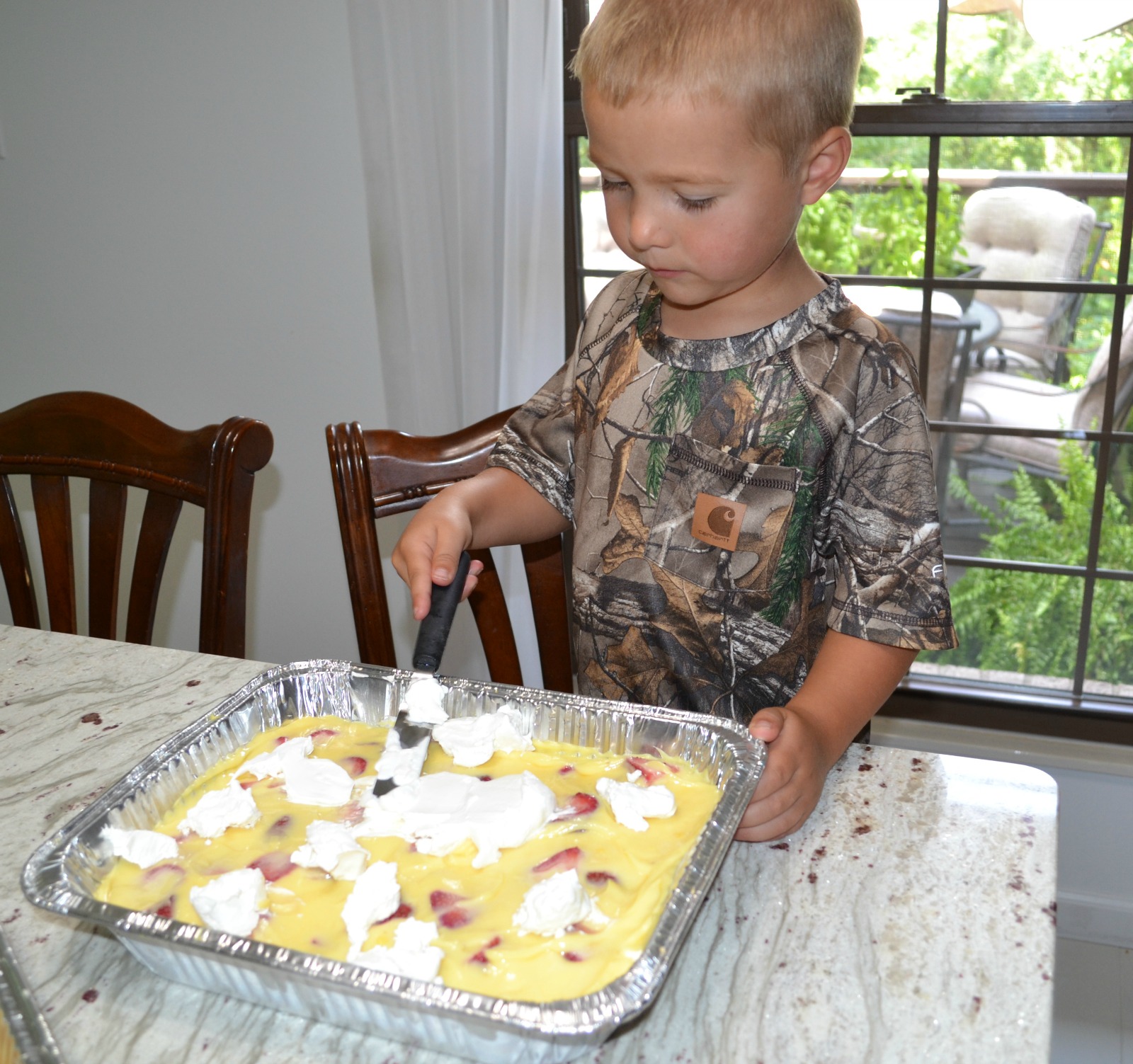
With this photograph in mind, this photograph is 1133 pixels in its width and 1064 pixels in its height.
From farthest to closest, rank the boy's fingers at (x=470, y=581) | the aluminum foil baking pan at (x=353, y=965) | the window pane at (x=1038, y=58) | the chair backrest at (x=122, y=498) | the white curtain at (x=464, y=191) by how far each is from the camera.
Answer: the white curtain at (x=464, y=191), the window pane at (x=1038, y=58), the chair backrest at (x=122, y=498), the boy's fingers at (x=470, y=581), the aluminum foil baking pan at (x=353, y=965)

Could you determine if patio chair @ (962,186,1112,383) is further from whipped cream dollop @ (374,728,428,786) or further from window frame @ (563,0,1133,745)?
whipped cream dollop @ (374,728,428,786)

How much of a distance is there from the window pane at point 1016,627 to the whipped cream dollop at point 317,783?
60.3 inches

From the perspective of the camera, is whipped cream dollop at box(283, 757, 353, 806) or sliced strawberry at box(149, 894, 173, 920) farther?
whipped cream dollop at box(283, 757, 353, 806)

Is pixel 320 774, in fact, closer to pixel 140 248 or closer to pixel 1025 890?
pixel 1025 890

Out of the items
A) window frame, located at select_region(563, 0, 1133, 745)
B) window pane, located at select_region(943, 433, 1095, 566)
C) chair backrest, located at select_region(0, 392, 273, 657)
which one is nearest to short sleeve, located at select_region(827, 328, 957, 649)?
chair backrest, located at select_region(0, 392, 273, 657)

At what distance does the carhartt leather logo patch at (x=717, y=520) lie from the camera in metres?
1.04

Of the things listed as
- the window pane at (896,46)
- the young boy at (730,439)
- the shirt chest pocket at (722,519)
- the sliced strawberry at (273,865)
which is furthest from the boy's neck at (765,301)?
the window pane at (896,46)

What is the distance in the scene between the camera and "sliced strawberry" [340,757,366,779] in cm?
82

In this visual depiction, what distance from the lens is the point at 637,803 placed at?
742 mm

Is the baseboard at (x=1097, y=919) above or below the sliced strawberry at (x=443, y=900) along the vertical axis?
below

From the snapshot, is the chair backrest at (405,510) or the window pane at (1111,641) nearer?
the chair backrest at (405,510)

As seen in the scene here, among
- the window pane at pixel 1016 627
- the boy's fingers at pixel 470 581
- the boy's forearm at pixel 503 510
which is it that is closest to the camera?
the boy's fingers at pixel 470 581

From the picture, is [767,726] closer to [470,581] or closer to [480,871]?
[480,871]

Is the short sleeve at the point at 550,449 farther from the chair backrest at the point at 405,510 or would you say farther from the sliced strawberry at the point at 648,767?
the sliced strawberry at the point at 648,767
